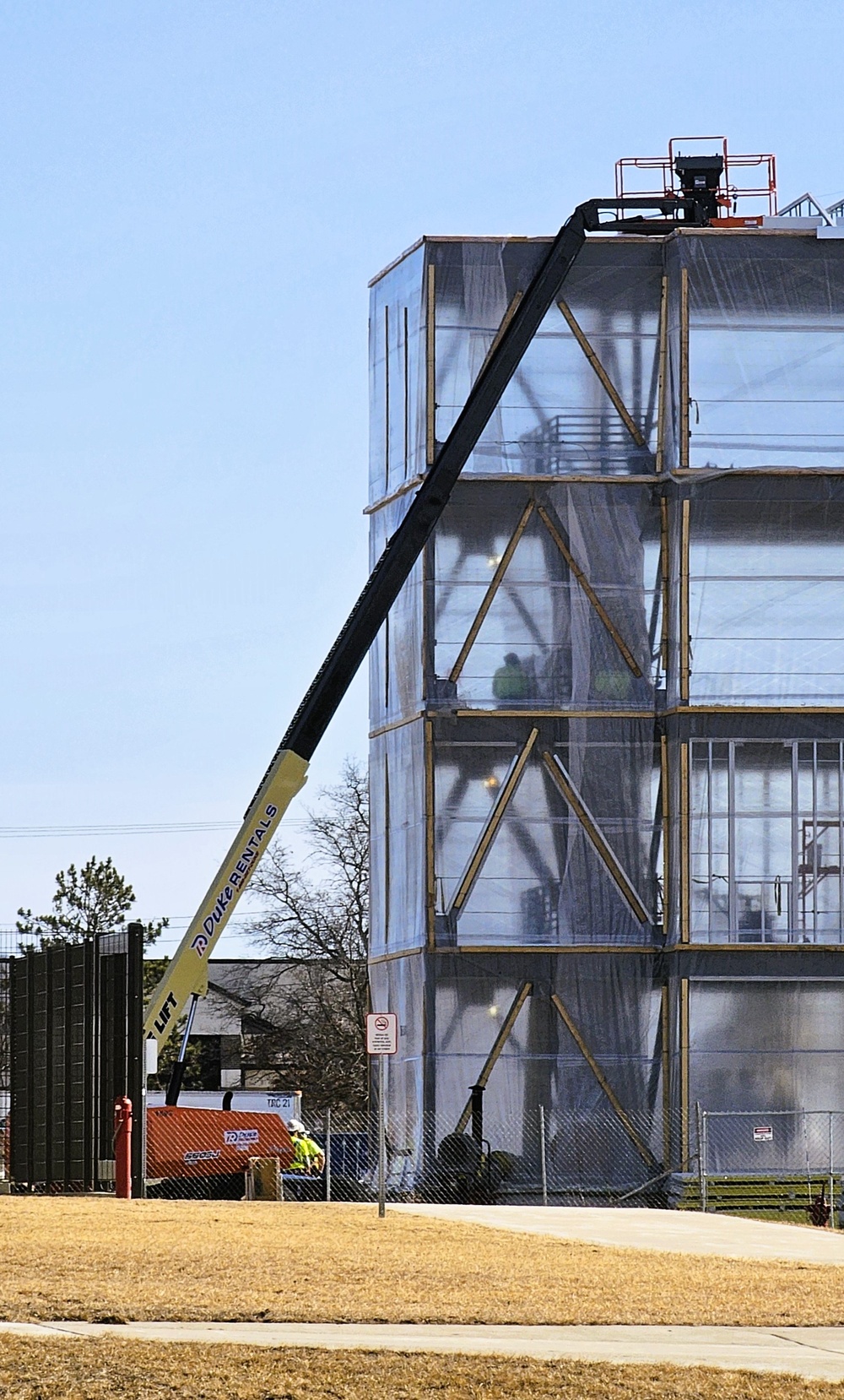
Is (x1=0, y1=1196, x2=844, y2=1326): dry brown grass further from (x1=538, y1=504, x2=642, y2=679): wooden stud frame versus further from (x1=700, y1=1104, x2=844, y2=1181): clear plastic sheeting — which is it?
(x1=538, y1=504, x2=642, y2=679): wooden stud frame

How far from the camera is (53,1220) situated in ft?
69.8

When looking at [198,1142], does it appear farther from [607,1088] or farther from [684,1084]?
[684,1084]

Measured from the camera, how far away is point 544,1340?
40.6 ft

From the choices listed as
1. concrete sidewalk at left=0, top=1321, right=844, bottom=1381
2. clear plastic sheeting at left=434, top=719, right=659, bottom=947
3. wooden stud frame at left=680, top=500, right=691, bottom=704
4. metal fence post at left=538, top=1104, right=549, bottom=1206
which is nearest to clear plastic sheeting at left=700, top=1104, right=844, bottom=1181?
metal fence post at left=538, top=1104, right=549, bottom=1206

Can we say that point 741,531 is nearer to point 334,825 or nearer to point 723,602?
point 723,602

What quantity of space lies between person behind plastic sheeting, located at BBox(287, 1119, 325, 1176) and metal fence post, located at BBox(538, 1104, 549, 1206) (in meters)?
3.93

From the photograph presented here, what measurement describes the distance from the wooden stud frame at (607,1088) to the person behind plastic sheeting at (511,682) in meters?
4.89

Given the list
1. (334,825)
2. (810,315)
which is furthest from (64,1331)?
(334,825)

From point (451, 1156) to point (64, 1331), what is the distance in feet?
74.8

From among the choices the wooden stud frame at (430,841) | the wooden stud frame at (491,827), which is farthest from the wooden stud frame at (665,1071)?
the wooden stud frame at (430,841)

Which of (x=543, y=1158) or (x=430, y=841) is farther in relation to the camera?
(x=430, y=841)

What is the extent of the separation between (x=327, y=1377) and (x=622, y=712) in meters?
25.9

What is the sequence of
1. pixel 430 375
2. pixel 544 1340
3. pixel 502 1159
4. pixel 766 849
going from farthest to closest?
pixel 430 375 < pixel 766 849 < pixel 502 1159 < pixel 544 1340

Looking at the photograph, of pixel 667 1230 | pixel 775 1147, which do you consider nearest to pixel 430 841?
pixel 775 1147
